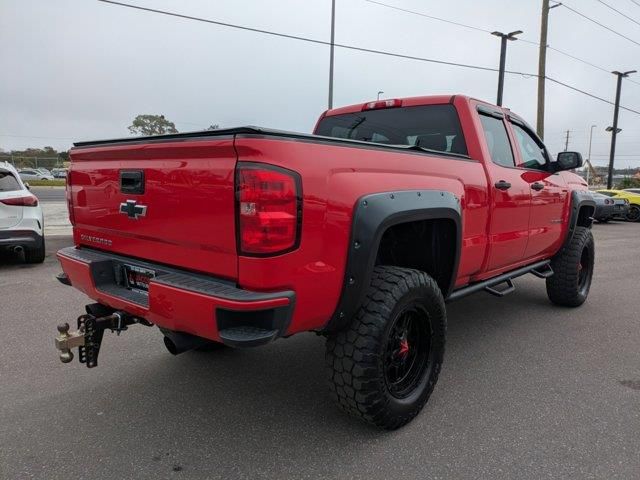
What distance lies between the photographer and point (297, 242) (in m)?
2.04

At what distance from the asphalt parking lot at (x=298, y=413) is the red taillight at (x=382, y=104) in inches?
80.0

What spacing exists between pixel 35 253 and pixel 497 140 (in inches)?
255

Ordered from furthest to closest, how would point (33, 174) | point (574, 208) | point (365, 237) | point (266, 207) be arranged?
point (33, 174) → point (574, 208) → point (365, 237) → point (266, 207)

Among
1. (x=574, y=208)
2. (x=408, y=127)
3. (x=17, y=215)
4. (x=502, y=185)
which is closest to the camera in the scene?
(x=502, y=185)

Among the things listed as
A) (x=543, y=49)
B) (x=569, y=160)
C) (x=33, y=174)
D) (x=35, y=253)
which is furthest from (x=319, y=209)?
(x=33, y=174)

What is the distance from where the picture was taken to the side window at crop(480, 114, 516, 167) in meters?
3.70

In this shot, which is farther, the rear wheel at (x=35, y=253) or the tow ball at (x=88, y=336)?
the rear wheel at (x=35, y=253)

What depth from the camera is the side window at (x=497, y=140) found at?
12.1 ft

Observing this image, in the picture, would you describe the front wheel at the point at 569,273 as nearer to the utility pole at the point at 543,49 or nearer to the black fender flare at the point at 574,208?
the black fender flare at the point at 574,208

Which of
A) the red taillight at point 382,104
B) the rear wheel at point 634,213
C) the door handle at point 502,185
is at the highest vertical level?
the red taillight at point 382,104

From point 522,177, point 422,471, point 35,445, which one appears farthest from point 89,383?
point 522,177

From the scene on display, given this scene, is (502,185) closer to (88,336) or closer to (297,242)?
(297,242)

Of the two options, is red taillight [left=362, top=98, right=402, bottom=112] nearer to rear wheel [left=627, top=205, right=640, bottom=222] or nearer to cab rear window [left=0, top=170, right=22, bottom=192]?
cab rear window [left=0, top=170, right=22, bottom=192]

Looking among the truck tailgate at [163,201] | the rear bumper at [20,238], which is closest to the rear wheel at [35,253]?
the rear bumper at [20,238]
